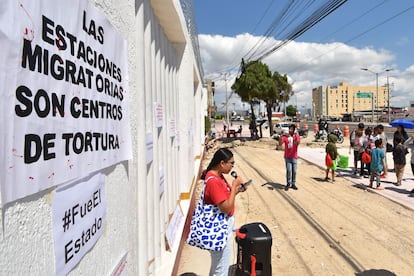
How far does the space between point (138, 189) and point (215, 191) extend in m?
0.74

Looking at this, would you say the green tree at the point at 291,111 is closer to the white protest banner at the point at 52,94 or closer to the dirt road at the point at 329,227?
the dirt road at the point at 329,227

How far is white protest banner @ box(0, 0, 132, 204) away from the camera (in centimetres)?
74

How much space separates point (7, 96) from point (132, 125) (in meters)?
1.18

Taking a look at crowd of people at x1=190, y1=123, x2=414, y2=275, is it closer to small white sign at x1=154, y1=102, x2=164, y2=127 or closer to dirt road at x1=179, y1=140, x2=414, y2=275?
small white sign at x1=154, y1=102, x2=164, y2=127

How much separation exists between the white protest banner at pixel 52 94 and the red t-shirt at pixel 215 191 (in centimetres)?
143

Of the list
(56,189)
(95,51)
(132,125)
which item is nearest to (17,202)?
(56,189)

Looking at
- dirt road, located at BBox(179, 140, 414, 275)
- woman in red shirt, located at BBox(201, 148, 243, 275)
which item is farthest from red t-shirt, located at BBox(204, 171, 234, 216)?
dirt road, located at BBox(179, 140, 414, 275)

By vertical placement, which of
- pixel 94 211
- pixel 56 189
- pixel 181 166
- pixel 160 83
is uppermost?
pixel 160 83

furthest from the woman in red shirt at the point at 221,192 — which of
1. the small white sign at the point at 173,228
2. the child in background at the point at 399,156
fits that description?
the child in background at the point at 399,156

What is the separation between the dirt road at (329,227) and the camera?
13.8 feet

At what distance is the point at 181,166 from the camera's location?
5.34 meters

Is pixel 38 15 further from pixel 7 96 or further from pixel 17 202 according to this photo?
pixel 17 202

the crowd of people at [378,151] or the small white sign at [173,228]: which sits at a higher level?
the crowd of people at [378,151]

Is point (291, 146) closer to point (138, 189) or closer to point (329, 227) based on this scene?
point (329, 227)
